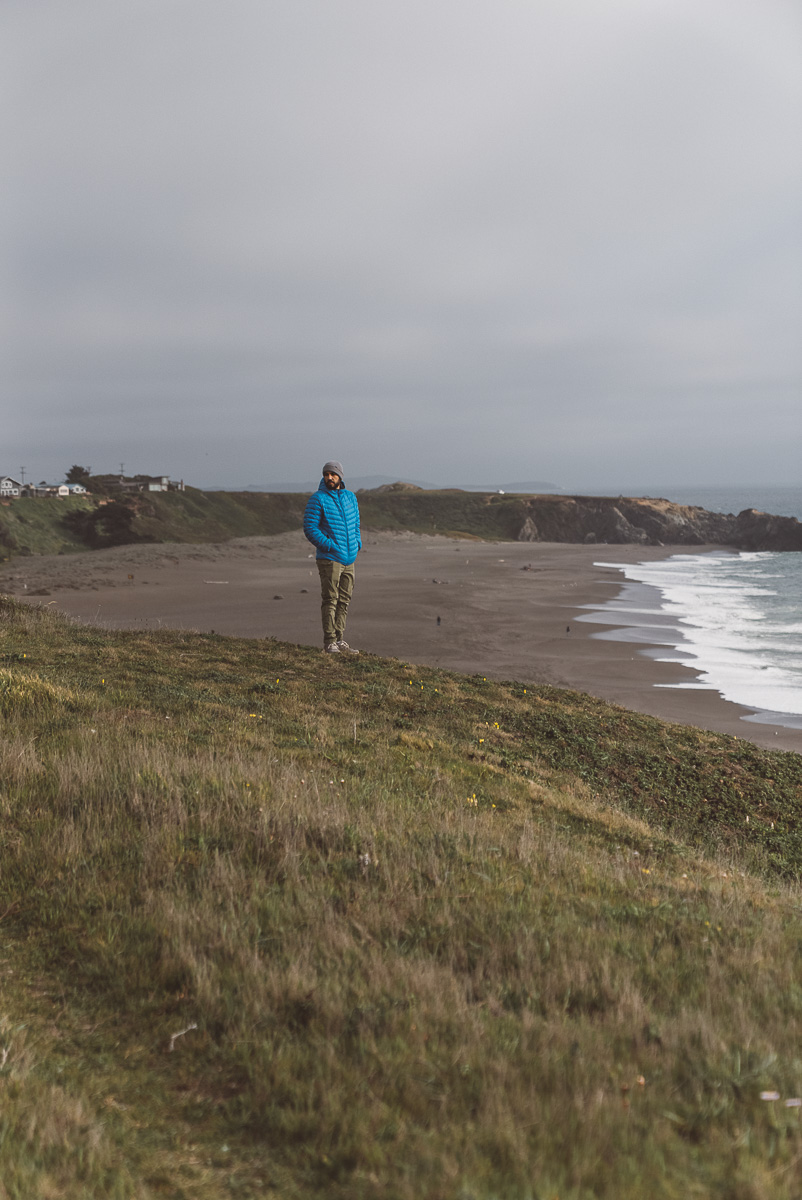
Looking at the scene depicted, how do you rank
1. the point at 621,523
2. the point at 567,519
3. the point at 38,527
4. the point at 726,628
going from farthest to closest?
the point at 567,519 → the point at 621,523 → the point at 38,527 → the point at 726,628

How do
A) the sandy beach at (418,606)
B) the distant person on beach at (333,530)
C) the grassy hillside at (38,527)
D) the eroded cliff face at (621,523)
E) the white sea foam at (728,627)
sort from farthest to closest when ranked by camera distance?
the eroded cliff face at (621,523) < the grassy hillside at (38,527) < the white sea foam at (728,627) < the sandy beach at (418,606) < the distant person on beach at (333,530)

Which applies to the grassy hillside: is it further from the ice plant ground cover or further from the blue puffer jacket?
the ice plant ground cover

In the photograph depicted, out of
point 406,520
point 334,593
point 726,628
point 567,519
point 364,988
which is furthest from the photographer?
point 567,519

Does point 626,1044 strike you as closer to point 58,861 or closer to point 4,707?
point 58,861

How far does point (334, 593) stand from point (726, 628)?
63.2ft

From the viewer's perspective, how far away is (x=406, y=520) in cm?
9025

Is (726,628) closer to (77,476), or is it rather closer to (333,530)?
(333,530)

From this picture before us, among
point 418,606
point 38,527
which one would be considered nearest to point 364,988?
point 418,606

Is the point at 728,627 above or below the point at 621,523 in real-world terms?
below

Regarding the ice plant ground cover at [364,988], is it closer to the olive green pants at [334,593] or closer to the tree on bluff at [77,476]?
the olive green pants at [334,593]

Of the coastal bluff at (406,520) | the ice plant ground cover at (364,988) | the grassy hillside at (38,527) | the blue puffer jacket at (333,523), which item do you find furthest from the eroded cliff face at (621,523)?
the ice plant ground cover at (364,988)

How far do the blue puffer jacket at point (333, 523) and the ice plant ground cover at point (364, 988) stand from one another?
17.9 ft

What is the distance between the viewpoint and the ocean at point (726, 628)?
57.3 feet

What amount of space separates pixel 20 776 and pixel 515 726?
658cm
